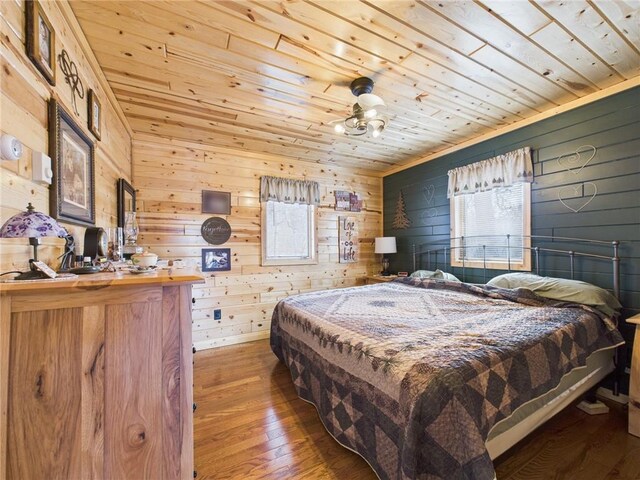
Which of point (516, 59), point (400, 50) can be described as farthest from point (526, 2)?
point (400, 50)

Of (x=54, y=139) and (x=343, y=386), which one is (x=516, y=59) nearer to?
(x=343, y=386)

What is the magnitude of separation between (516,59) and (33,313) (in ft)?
9.86

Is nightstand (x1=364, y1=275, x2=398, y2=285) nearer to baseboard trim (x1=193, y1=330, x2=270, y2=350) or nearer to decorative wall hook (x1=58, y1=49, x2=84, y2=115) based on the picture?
baseboard trim (x1=193, y1=330, x2=270, y2=350)

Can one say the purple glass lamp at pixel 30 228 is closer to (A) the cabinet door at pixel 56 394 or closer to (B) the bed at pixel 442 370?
(A) the cabinet door at pixel 56 394

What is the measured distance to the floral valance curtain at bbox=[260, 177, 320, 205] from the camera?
12.5ft

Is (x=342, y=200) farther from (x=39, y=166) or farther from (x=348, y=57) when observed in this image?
(x=39, y=166)

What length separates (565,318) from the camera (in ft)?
6.14

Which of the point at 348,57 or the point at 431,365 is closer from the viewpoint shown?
the point at 431,365

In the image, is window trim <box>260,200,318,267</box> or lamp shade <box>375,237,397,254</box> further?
lamp shade <box>375,237,397,254</box>

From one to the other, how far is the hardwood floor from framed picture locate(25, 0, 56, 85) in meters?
2.19

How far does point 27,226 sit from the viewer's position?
0.84 m

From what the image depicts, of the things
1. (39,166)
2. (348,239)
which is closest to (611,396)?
(348,239)

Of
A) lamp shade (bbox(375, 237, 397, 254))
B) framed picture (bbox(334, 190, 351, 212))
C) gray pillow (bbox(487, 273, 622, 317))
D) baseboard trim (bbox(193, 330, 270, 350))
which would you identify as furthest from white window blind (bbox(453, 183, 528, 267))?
baseboard trim (bbox(193, 330, 270, 350))

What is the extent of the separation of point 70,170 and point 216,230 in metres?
2.09
